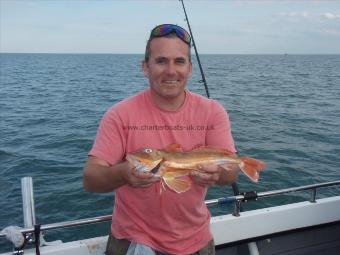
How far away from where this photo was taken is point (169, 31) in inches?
127

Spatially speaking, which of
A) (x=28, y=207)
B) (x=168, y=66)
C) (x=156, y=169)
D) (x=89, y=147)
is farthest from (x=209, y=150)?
(x=89, y=147)

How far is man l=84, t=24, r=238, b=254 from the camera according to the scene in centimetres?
319

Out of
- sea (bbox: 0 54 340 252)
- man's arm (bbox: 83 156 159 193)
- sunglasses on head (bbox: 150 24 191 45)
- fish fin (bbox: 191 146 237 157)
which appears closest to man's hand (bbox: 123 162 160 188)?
man's arm (bbox: 83 156 159 193)

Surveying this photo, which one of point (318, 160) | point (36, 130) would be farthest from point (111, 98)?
point (318, 160)

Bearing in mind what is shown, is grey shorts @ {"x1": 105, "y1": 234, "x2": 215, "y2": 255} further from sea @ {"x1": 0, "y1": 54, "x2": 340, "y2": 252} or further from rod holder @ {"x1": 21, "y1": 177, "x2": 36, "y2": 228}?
sea @ {"x1": 0, "y1": 54, "x2": 340, "y2": 252}

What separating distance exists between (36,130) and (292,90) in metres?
24.0

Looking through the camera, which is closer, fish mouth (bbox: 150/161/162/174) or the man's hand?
the man's hand

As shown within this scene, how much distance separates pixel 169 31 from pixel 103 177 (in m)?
1.28

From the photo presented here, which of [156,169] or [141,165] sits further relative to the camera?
[156,169]

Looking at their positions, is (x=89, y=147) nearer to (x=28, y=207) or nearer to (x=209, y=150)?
(x=28, y=207)

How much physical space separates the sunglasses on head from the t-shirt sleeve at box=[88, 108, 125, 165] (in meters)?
0.73

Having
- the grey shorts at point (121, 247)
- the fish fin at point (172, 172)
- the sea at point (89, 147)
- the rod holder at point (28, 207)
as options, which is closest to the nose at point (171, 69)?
the fish fin at point (172, 172)

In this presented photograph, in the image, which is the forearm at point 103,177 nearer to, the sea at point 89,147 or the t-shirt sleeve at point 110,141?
the t-shirt sleeve at point 110,141

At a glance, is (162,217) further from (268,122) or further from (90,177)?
(268,122)
